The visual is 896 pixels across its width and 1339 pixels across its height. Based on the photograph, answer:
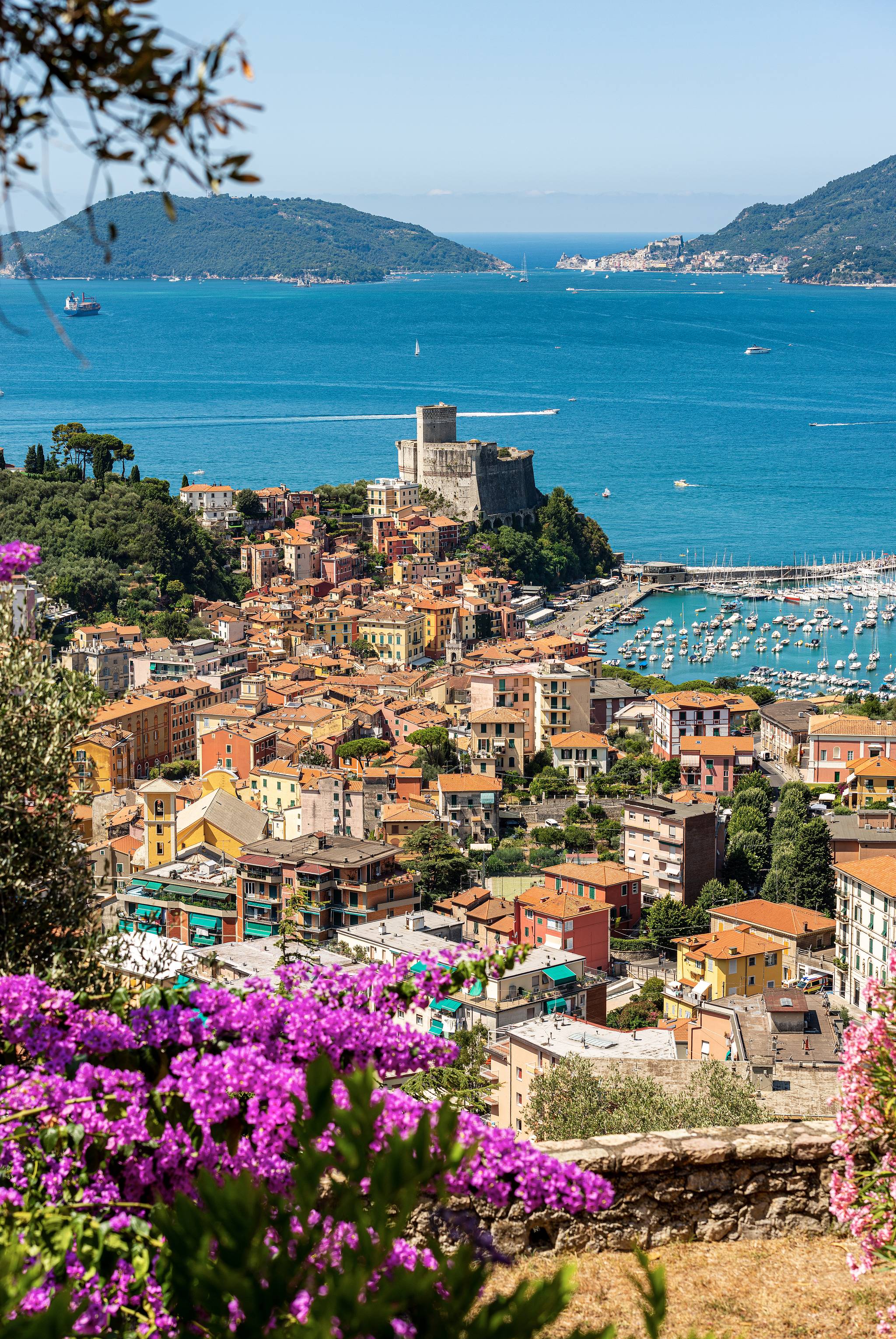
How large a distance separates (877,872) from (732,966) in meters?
2.05

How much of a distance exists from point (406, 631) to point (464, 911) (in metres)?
13.7

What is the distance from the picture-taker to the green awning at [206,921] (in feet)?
42.7

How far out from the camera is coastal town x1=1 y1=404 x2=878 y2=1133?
402 inches

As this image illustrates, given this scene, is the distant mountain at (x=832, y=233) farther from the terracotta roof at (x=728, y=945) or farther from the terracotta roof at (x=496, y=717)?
the terracotta roof at (x=728, y=945)

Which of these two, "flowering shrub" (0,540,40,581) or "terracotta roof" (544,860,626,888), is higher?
"flowering shrub" (0,540,40,581)

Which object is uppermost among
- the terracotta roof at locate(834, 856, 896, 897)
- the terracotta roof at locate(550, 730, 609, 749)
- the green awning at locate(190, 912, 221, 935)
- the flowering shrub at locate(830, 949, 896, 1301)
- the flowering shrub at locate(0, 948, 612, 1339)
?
the flowering shrub at locate(0, 948, 612, 1339)

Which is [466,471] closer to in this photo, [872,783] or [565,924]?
[872,783]

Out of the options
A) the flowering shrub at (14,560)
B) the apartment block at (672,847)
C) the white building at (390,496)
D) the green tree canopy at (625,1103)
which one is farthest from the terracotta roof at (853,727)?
the flowering shrub at (14,560)

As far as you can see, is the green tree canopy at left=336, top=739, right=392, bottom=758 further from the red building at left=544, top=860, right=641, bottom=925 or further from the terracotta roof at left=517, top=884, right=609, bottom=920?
the terracotta roof at left=517, top=884, right=609, bottom=920

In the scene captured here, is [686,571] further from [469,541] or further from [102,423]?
[102,423]

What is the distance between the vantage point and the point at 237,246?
141125mm

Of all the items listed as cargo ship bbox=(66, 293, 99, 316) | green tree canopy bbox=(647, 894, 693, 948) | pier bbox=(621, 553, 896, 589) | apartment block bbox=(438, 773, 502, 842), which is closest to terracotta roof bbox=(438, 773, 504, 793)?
apartment block bbox=(438, 773, 502, 842)

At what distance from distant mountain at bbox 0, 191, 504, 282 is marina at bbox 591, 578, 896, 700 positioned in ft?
318

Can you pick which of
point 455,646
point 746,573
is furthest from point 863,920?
point 746,573
